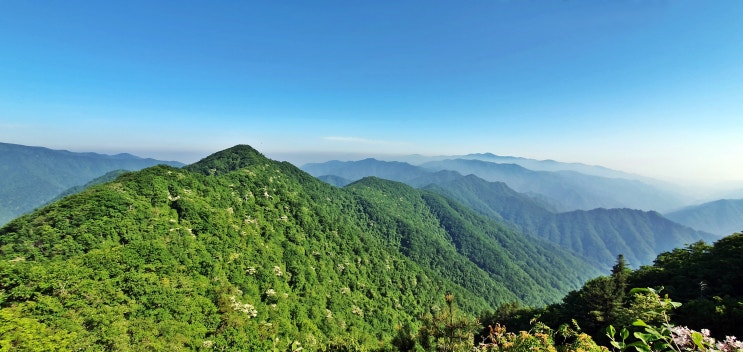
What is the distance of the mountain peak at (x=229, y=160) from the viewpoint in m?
142

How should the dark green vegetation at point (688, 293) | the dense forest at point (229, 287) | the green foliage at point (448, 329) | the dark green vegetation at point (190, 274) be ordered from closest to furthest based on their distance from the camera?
the green foliage at point (448, 329) → the dark green vegetation at point (688, 293) → the dense forest at point (229, 287) → the dark green vegetation at point (190, 274)

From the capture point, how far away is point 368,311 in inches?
3607

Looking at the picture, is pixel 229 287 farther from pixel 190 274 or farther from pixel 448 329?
pixel 448 329

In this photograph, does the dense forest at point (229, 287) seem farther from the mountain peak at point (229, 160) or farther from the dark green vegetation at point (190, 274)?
the mountain peak at point (229, 160)

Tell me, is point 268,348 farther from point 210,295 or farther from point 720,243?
point 720,243

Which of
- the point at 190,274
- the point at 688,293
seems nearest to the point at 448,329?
the point at 688,293

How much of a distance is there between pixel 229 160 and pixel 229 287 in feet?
350

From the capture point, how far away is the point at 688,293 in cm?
4300

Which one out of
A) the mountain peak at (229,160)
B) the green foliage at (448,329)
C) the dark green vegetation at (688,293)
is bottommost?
the dark green vegetation at (688,293)

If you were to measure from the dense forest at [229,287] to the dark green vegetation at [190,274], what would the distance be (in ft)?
0.83

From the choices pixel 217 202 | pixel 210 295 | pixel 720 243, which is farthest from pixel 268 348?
pixel 720 243

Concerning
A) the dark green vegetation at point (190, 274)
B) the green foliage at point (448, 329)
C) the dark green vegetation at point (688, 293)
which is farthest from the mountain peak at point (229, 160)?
the green foliage at point (448, 329)

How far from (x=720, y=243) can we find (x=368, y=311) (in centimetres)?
7979

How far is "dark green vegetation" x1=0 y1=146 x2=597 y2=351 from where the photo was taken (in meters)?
34.6
